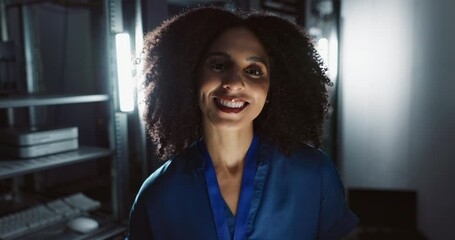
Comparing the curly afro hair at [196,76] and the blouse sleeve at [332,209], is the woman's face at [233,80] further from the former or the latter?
the blouse sleeve at [332,209]

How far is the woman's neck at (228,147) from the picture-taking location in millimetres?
1228

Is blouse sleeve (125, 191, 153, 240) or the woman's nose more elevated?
the woman's nose

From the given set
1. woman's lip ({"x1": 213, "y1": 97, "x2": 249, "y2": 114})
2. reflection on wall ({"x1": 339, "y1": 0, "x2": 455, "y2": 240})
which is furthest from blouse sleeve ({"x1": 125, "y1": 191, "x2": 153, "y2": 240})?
reflection on wall ({"x1": 339, "y1": 0, "x2": 455, "y2": 240})

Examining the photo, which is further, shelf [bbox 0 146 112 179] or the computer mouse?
the computer mouse

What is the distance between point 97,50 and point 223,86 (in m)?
3.01

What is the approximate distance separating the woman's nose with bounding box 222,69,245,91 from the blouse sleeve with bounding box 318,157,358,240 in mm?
368

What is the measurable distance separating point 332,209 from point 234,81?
51cm

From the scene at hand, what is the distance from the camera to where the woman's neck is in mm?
1228

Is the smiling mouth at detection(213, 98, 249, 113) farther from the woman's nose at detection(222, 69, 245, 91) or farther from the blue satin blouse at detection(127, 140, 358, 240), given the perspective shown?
the blue satin blouse at detection(127, 140, 358, 240)

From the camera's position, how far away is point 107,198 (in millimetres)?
3391

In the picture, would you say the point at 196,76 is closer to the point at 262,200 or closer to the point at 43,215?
the point at 262,200

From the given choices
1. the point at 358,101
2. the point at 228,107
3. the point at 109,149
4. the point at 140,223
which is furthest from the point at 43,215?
the point at 358,101

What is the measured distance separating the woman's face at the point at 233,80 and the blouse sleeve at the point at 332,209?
0.30m

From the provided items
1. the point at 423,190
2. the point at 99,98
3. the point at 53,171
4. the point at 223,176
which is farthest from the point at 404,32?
the point at 53,171
